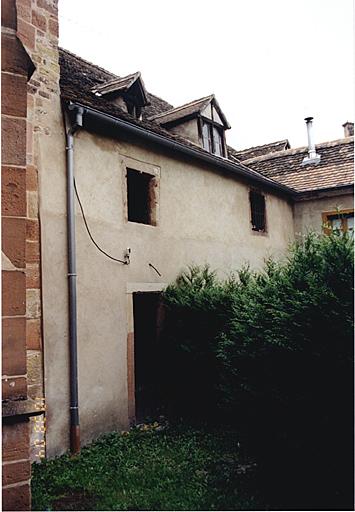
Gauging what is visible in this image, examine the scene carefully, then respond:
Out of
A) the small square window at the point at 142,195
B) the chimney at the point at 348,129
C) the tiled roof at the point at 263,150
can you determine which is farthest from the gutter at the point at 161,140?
the chimney at the point at 348,129

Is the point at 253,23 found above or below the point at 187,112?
below

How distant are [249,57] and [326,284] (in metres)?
1.90

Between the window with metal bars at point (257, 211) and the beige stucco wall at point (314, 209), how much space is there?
0.94 m

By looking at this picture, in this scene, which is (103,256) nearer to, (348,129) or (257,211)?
(257,211)

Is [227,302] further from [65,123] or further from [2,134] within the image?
[2,134]

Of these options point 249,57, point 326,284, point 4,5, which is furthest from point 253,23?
point 326,284

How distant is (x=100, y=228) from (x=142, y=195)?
1.26 meters

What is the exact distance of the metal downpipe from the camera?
512 centimetres

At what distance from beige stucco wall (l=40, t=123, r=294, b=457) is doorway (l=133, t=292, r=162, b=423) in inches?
16.8

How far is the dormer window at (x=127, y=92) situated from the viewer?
23.3ft

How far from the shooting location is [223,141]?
9.43m

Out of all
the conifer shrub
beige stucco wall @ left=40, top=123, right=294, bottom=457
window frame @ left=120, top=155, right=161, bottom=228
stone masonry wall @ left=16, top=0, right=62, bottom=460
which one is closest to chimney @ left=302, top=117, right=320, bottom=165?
beige stucco wall @ left=40, top=123, right=294, bottom=457

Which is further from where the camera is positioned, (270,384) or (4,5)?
(270,384)

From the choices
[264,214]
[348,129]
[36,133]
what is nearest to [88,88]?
[36,133]
